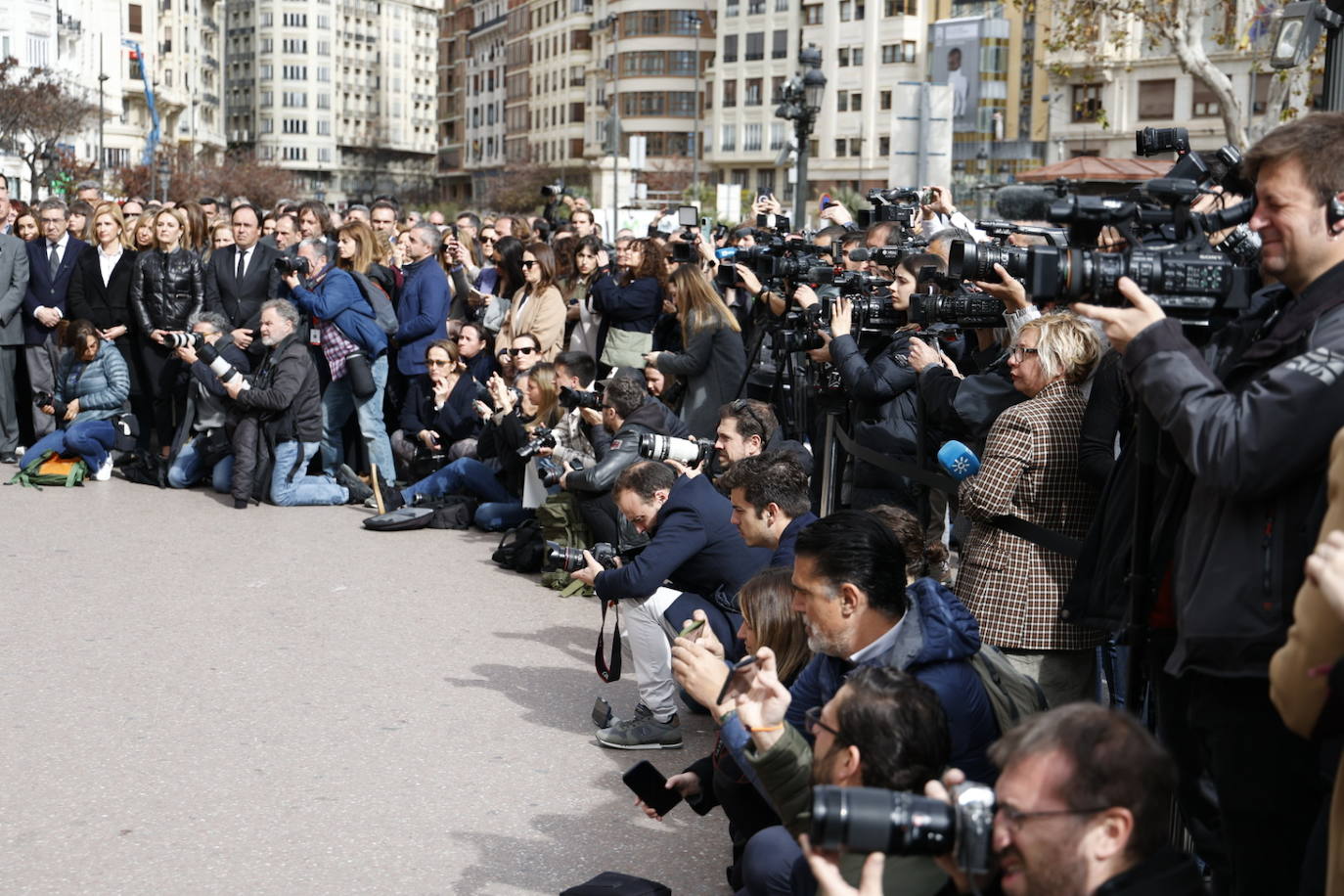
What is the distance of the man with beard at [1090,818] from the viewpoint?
2.93 meters

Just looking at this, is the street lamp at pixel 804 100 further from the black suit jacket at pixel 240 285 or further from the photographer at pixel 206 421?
the photographer at pixel 206 421

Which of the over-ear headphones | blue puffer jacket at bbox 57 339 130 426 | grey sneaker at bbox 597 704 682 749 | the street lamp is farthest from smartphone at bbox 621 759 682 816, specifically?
the street lamp

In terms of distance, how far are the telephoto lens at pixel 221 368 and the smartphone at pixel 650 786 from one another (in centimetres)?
767

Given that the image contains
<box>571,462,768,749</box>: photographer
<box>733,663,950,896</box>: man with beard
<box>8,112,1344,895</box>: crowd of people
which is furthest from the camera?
<box>571,462,768,749</box>: photographer

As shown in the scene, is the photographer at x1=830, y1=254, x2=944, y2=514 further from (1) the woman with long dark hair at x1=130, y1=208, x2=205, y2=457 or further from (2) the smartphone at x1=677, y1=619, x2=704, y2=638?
(1) the woman with long dark hair at x1=130, y1=208, x2=205, y2=457

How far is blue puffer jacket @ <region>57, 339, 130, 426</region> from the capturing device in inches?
522

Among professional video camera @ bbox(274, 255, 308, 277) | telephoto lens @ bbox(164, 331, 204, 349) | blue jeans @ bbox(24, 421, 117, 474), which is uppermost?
professional video camera @ bbox(274, 255, 308, 277)

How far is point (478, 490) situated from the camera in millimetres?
11797

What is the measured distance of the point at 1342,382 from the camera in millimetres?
3262

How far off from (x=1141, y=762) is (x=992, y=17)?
8375 centimetres

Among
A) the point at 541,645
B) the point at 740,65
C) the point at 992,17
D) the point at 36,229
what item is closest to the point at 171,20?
the point at 740,65

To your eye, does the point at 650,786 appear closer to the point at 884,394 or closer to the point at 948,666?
the point at 948,666

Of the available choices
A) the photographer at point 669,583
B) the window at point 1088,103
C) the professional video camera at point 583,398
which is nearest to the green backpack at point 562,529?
the professional video camera at point 583,398

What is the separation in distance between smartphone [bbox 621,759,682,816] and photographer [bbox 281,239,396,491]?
25.6 feet
